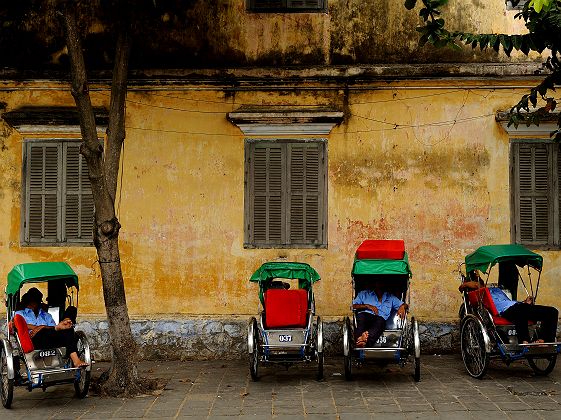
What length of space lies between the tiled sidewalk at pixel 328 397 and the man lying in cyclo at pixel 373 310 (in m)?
0.61

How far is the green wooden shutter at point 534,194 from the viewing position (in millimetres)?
10406

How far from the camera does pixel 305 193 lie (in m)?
10.5

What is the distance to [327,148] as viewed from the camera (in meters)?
10.5

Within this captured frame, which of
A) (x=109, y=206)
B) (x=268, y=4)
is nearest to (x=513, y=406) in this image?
(x=109, y=206)

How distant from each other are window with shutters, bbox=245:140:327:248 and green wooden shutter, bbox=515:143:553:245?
2951 millimetres

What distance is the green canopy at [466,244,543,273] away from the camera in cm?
859

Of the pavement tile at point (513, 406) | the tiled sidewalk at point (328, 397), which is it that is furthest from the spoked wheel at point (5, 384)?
the pavement tile at point (513, 406)

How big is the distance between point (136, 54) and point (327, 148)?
10.9 ft

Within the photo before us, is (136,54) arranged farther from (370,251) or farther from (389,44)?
(370,251)

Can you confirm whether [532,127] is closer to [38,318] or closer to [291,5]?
[291,5]

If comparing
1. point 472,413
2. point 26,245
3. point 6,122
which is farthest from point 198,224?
point 472,413

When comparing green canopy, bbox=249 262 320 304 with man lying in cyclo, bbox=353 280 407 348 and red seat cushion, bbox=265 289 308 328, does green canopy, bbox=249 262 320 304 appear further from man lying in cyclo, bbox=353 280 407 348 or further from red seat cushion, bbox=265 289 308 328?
man lying in cyclo, bbox=353 280 407 348

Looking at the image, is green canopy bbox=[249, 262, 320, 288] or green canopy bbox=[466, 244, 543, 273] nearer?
green canopy bbox=[466, 244, 543, 273]

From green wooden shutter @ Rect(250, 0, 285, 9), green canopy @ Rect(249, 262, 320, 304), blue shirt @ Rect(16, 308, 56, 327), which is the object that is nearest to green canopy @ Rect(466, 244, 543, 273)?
green canopy @ Rect(249, 262, 320, 304)
